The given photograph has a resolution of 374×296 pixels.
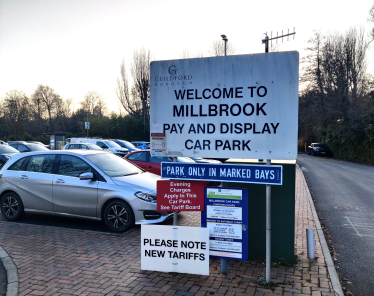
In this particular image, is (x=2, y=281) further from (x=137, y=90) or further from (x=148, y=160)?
(x=137, y=90)

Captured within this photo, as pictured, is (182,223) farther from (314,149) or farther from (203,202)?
(314,149)

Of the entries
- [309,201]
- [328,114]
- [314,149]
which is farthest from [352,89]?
[309,201]

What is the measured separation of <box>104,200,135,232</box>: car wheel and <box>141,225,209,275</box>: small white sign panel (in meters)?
1.97

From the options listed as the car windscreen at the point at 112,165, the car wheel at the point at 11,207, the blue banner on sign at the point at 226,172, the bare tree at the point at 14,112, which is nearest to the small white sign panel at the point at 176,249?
the blue banner on sign at the point at 226,172

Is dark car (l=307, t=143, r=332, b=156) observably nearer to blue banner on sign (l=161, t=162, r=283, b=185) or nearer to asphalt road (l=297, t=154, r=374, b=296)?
asphalt road (l=297, t=154, r=374, b=296)

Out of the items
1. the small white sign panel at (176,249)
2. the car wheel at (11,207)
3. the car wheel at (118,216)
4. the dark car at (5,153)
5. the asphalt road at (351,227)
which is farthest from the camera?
the dark car at (5,153)

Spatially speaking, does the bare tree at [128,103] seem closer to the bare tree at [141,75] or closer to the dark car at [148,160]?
the bare tree at [141,75]

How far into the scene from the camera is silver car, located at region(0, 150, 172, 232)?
672 cm

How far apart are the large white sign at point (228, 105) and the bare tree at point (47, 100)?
58557 mm

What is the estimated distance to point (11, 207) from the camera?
7703 millimetres

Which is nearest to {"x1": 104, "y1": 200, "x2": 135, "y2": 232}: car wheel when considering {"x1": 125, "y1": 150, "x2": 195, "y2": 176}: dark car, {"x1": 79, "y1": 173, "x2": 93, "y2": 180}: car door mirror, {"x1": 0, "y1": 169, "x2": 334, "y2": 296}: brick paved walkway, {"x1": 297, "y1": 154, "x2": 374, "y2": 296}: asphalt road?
{"x1": 0, "y1": 169, "x2": 334, "y2": 296}: brick paved walkway

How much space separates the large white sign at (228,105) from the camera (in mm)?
4367

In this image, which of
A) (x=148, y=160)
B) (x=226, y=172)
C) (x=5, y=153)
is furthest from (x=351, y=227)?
(x=5, y=153)

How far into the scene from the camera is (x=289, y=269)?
4953mm
